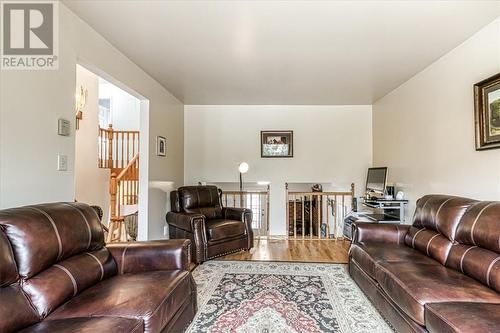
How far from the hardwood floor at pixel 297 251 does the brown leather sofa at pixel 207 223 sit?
20cm

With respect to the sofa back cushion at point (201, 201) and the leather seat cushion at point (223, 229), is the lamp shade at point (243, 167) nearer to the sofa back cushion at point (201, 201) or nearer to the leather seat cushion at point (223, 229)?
the sofa back cushion at point (201, 201)

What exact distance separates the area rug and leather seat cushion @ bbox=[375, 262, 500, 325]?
40 centimetres

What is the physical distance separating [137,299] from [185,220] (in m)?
2.20

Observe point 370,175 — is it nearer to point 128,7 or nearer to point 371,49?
point 371,49

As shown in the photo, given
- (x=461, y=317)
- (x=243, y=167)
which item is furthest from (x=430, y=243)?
(x=243, y=167)

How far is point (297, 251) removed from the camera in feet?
13.8

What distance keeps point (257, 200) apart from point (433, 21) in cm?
435

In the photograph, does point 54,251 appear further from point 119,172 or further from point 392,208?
point 119,172

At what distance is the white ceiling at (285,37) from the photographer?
2129 mm

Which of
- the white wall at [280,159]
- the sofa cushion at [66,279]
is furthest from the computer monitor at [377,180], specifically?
the sofa cushion at [66,279]

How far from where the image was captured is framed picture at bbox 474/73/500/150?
2.34 m

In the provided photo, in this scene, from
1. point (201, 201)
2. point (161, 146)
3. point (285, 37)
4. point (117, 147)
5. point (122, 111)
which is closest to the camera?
point (285, 37)

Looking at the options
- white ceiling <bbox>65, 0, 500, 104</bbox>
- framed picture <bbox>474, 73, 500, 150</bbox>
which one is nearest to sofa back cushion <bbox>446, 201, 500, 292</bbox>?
framed picture <bbox>474, 73, 500, 150</bbox>

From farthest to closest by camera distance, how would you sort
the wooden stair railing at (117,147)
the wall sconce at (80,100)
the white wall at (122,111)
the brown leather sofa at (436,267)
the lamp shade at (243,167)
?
1. the white wall at (122,111)
2. the wooden stair railing at (117,147)
3. the lamp shade at (243,167)
4. the wall sconce at (80,100)
5. the brown leather sofa at (436,267)
